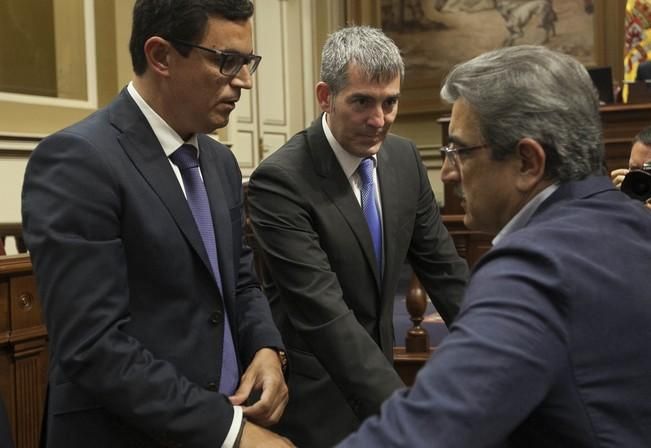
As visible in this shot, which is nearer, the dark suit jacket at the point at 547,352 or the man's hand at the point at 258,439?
the dark suit jacket at the point at 547,352

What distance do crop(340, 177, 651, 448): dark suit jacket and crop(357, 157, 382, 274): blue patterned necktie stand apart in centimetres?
103

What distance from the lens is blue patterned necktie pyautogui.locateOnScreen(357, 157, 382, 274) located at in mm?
2271

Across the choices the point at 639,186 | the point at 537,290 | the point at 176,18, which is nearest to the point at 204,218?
the point at 176,18

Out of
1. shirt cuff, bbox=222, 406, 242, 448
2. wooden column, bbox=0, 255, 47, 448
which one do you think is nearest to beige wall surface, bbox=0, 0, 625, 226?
wooden column, bbox=0, 255, 47, 448

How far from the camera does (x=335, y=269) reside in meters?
2.20

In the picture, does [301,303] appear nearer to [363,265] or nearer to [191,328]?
[363,265]

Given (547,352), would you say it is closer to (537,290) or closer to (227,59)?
(537,290)

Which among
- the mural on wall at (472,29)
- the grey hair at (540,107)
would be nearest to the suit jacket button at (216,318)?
the grey hair at (540,107)

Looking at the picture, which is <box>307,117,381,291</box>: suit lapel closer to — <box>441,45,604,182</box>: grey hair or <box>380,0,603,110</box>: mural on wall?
<box>441,45,604,182</box>: grey hair

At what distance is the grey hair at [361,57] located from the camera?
7.27ft

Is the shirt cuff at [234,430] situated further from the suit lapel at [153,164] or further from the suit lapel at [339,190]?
the suit lapel at [339,190]

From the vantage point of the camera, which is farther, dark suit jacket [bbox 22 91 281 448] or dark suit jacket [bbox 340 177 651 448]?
dark suit jacket [bbox 22 91 281 448]

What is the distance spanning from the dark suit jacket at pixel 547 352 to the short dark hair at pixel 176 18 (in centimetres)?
83

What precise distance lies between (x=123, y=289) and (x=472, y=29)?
8084 mm
